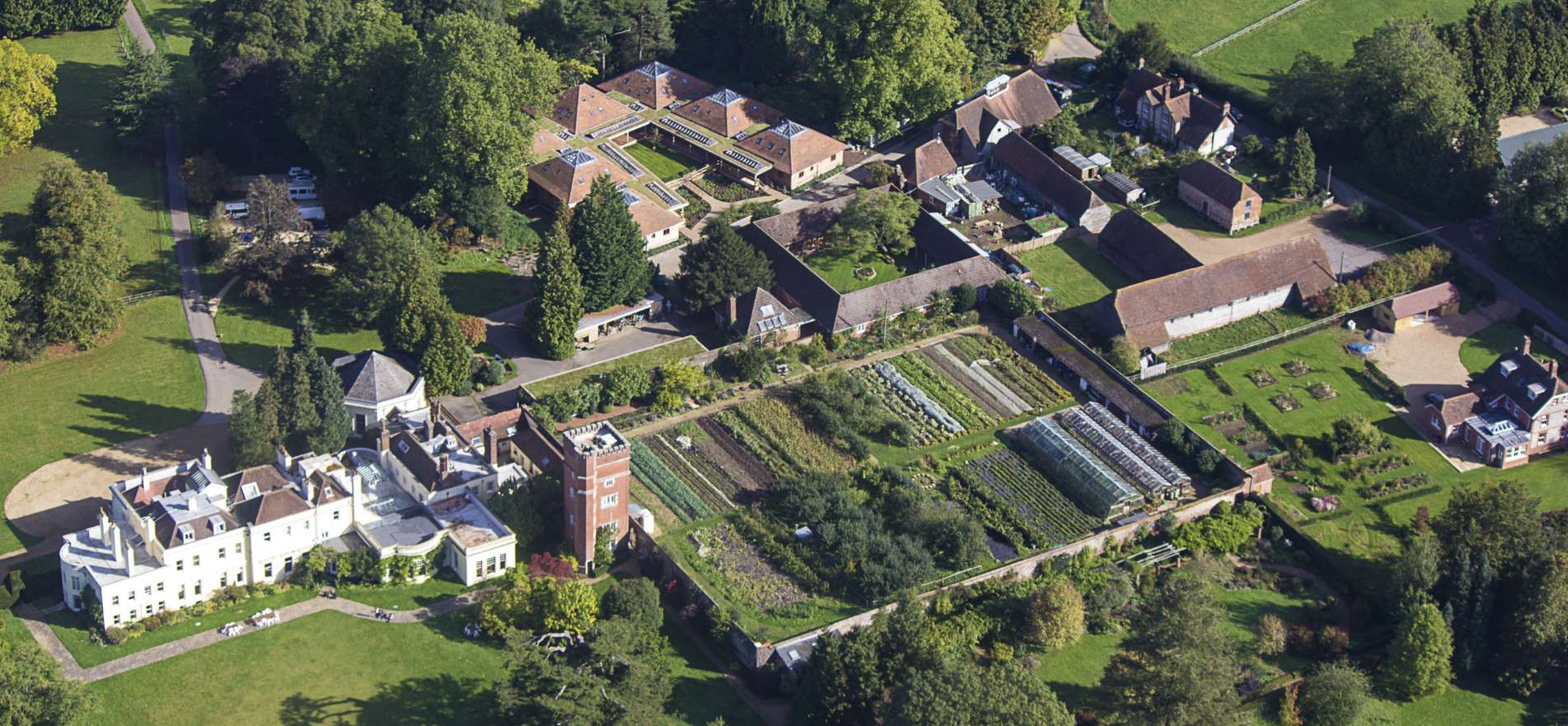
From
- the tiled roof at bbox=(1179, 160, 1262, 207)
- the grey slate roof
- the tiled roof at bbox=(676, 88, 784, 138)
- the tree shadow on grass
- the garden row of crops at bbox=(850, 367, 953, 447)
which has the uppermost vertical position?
the tiled roof at bbox=(1179, 160, 1262, 207)

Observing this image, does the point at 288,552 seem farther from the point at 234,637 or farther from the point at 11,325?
the point at 11,325

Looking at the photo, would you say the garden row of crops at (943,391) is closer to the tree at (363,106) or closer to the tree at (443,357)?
the tree at (443,357)

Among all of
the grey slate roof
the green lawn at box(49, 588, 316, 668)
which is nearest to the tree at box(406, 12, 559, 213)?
the grey slate roof

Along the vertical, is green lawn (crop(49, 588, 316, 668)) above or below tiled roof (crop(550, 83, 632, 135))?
below

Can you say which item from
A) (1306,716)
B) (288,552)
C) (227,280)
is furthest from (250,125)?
(1306,716)

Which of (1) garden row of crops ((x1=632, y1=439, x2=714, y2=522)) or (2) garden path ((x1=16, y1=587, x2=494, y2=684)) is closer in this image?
(2) garden path ((x1=16, y1=587, x2=494, y2=684))

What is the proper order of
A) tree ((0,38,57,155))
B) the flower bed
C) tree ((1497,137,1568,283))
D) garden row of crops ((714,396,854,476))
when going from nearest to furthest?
the flower bed < garden row of crops ((714,396,854,476)) < tree ((1497,137,1568,283)) < tree ((0,38,57,155))

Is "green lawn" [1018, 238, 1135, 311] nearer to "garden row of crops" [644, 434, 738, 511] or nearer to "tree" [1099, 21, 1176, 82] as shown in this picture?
"tree" [1099, 21, 1176, 82]
